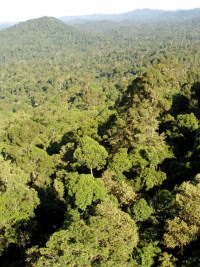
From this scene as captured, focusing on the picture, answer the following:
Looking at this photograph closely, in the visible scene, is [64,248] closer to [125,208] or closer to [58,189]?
[125,208]

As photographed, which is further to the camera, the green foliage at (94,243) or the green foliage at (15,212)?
the green foliage at (15,212)

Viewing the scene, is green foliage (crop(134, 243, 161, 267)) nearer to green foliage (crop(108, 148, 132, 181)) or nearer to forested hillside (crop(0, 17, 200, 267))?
forested hillside (crop(0, 17, 200, 267))

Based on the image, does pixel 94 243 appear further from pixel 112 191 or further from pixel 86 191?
pixel 112 191

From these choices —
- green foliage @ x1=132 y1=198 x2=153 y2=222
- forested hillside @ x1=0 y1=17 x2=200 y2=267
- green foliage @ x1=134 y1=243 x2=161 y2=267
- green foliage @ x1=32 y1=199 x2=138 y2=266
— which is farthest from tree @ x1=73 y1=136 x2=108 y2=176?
green foliage @ x1=134 y1=243 x2=161 y2=267

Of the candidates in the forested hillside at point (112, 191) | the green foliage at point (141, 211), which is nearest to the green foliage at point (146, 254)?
the forested hillside at point (112, 191)

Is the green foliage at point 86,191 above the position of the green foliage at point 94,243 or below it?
below

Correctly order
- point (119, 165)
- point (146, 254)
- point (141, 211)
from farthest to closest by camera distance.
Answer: point (119, 165), point (141, 211), point (146, 254)

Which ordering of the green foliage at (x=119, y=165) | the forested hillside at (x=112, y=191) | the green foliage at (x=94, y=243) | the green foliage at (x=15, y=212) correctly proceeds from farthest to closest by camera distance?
1. the green foliage at (x=119, y=165)
2. the green foliage at (x=15, y=212)
3. the forested hillside at (x=112, y=191)
4. the green foliage at (x=94, y=243)

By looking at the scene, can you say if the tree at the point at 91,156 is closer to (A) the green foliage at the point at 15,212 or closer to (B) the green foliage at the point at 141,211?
(A) the green foliage at the point at 15,212

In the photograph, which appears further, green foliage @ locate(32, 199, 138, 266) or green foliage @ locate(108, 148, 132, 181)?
green foliage @ locate(108, 148, 132, 181)

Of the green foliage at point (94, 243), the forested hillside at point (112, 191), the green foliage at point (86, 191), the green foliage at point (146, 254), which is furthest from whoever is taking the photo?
the green foliage at point (86, 191)

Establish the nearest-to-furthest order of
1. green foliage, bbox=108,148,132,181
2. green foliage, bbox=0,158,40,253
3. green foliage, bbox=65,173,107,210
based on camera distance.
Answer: green foliage, bbox=65,173,107,210 → green foliage, bbox=0,158,40,253 → green foliage, bbox=108,148,132,181

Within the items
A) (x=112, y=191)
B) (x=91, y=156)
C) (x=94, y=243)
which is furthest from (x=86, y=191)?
(x=91, y=156)
